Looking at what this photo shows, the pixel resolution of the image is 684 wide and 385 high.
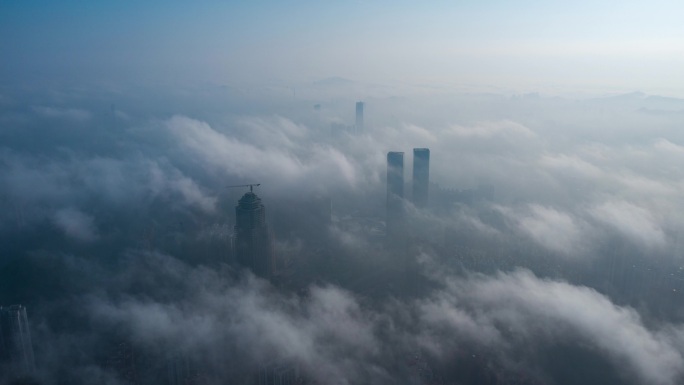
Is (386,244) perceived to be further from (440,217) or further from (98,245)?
(98,245)

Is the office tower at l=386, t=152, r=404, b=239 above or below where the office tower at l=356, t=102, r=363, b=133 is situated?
below

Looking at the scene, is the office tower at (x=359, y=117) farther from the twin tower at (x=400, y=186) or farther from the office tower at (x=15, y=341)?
the office tower at (x=15, y=341)

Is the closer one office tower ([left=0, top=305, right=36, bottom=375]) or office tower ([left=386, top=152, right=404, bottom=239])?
office tower ([left=0, top=305, right=36, bottom=375])

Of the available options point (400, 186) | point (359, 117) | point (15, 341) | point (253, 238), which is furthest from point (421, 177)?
point (15, 341)

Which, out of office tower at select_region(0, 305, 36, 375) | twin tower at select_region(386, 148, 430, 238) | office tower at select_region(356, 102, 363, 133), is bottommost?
office tower at select_region(0, 305, 36, 375)

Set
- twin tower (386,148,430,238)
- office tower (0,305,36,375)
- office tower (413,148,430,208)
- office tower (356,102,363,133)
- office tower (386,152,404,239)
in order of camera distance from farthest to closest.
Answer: office tower (356,102,363,133) < office tower (413,148,430,208) < twin tower (386,148,430,238) < office tower (386,152,404,239) < office tower (0,305,36,375)

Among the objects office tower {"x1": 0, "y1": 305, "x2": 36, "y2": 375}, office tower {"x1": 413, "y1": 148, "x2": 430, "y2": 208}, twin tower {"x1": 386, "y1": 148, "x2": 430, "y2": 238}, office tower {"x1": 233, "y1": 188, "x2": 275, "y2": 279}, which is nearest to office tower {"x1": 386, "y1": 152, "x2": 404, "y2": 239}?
twin tower {"x1": 386, "y1": 148, "x2": 430, "y2": 238}

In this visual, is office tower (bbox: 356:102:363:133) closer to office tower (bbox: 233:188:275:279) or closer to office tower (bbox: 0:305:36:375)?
office tower (bbox: 233:188:275:279)

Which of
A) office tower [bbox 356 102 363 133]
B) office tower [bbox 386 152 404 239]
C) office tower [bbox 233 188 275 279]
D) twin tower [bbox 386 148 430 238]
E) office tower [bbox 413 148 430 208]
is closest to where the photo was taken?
office tower [bbox 233 188 275 279]
